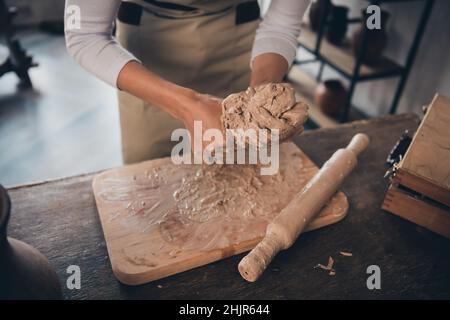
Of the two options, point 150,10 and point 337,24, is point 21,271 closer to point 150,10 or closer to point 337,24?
point 150,10

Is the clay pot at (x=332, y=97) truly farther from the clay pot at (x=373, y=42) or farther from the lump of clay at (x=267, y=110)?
the lump of clay at (x=267, y=110)

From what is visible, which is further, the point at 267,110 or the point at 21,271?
the point at 267,110

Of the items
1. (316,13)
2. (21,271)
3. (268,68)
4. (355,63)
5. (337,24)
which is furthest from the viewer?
(316,13)

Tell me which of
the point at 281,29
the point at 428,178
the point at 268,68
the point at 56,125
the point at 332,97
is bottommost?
the point at 56,125

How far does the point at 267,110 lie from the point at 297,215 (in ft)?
1.01

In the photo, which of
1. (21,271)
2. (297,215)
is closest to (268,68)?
(297,215)

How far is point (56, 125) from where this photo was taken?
3.30m

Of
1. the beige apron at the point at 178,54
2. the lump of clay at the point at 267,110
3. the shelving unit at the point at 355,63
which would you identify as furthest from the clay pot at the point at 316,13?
the lump of clay at the point at 267,110

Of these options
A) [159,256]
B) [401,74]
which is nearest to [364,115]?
[401,74]

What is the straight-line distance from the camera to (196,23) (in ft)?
4.90

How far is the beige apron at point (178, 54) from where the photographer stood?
1.48m

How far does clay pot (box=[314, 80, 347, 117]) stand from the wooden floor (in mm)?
1693

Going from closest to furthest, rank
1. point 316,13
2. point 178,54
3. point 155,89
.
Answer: point 155,89 → point 178,54 → point 316,13

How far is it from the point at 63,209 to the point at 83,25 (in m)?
0.57
